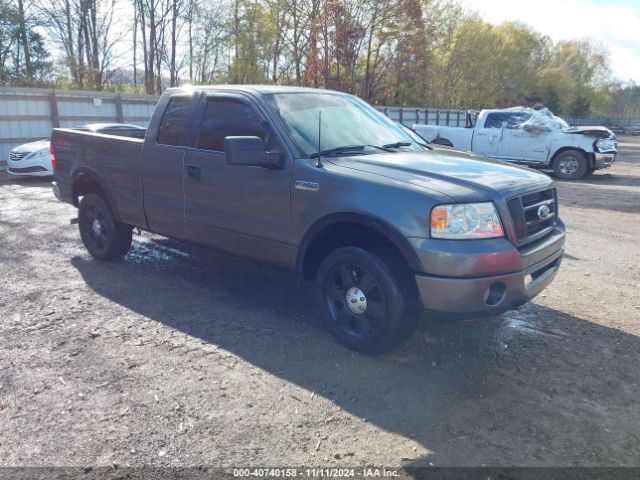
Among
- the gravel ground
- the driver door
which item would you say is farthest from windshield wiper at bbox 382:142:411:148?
the gravel ground

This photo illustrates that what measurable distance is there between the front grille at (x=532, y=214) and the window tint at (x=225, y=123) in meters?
2.01

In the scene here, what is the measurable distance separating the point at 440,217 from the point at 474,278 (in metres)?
0.44

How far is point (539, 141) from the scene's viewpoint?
14805mm

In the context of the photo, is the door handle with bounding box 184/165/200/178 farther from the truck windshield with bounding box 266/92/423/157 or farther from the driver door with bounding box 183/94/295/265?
the truck windshield with bounding box 266/92/423/157

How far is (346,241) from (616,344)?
7.24 ft

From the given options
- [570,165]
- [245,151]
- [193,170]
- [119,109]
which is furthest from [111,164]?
[119,109]

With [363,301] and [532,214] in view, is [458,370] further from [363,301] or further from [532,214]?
[532,214]

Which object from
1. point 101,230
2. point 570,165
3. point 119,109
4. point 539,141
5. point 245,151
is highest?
point 119,109

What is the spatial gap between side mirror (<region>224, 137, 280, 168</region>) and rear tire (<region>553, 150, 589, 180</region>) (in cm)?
1292

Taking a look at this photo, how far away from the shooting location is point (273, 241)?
4.32m

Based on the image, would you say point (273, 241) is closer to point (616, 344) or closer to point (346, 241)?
point (346, 241)

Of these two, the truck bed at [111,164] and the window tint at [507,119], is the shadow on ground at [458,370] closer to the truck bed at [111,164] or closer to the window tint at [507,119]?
the truck bed at [111,164]

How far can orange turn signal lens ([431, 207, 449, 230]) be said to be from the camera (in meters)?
3.43

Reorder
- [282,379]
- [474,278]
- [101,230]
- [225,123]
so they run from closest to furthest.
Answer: [474,278]
[282,379]
[225,123]
[101,230]
